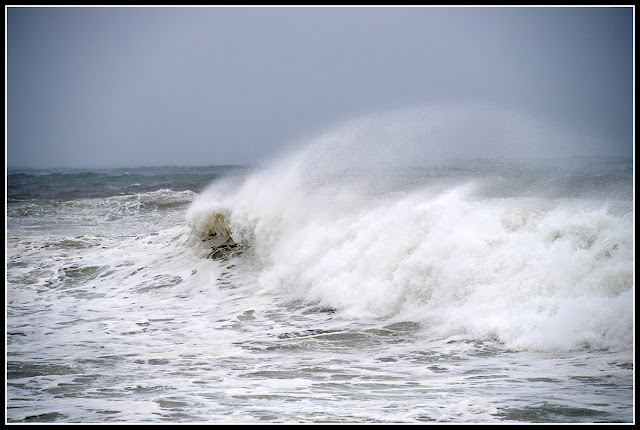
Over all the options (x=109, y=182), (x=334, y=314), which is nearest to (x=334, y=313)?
(x=334, y=314)

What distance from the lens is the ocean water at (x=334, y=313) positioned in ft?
13.6

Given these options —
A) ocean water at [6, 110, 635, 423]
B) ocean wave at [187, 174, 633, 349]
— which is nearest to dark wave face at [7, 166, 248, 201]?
ocean water at [6, 110, 635, 423]

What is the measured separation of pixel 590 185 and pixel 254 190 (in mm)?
7467

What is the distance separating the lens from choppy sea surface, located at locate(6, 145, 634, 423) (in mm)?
4141

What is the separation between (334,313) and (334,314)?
0.15ft

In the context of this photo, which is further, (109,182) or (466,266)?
(109,182)

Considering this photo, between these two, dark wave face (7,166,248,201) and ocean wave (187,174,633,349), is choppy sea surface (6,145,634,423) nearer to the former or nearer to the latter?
ocean wave (187,174,633,349)

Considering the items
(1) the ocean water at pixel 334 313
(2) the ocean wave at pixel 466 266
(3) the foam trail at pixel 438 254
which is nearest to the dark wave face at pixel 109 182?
(1) the ocean water at pixel 334 313

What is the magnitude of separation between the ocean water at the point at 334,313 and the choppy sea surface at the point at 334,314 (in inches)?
1.0

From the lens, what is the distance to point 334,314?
6.97 meters

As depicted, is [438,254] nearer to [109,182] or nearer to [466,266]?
[466,266]

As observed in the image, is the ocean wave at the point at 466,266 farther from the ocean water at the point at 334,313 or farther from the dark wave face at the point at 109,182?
the dark wave face at the point at 109,182

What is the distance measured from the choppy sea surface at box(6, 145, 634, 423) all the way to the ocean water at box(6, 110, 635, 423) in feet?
0.08

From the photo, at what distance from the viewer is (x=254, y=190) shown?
11.3 metres
